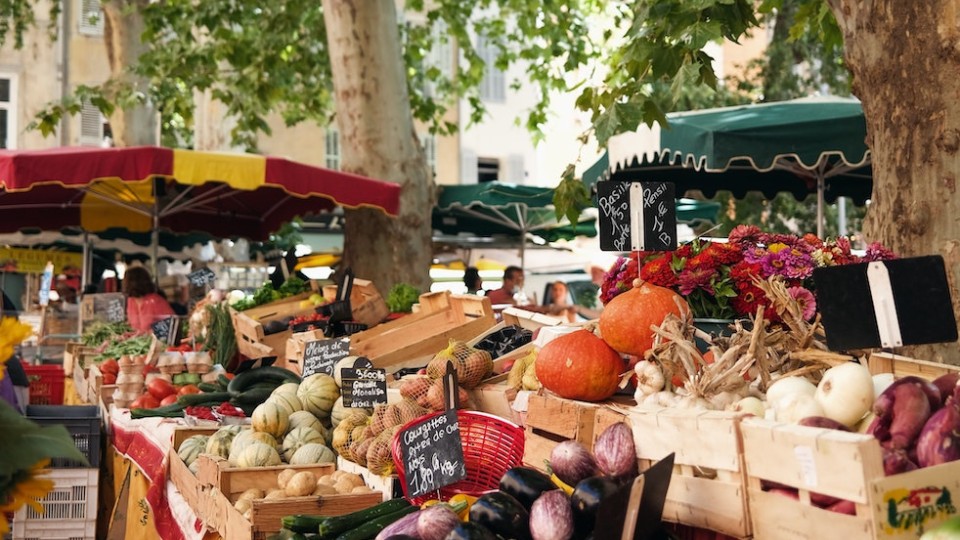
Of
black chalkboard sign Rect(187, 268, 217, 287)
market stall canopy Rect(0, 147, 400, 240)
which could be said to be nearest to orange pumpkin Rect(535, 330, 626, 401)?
market stall canopy Rect(0, 147, 400, 240)

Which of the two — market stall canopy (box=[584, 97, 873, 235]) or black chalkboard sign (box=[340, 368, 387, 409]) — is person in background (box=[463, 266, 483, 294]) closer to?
market stall canopy (box=[584, 97, 873, 235])

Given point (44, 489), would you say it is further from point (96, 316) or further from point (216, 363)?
point (96, 316)

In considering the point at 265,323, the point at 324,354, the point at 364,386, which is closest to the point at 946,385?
the point at 364,386

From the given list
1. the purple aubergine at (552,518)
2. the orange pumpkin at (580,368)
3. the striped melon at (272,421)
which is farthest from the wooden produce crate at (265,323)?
the purple aubergine at (552,518)

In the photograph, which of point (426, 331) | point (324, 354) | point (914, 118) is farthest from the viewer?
point (426, 331)

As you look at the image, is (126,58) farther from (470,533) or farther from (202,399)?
(470,533)

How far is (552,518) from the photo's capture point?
2629 mm

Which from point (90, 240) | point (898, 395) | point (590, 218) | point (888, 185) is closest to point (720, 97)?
point (590, 218)

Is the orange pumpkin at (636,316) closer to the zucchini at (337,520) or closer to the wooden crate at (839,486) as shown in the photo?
the zucchini at (337,520)

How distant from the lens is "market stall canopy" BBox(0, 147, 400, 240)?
8.43 m

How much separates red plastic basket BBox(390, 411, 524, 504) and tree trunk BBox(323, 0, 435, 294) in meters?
6.36

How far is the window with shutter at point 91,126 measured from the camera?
24.0m

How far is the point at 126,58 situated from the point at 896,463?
51.1 ft

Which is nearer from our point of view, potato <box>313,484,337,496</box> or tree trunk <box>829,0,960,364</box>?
potato <box>313,484,337,496</box>
